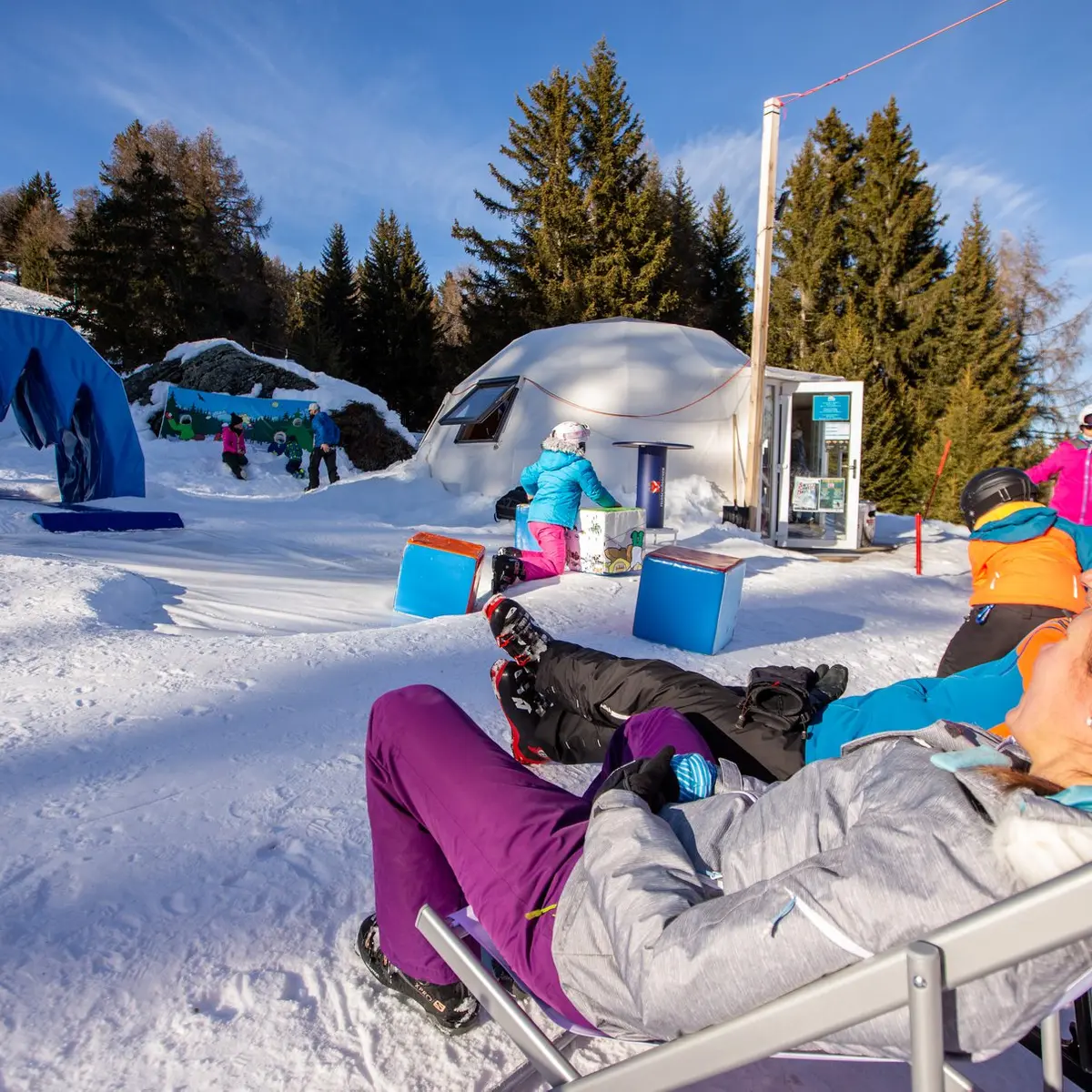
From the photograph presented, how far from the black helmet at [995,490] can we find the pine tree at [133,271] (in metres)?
30.8

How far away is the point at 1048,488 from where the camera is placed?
20.5m

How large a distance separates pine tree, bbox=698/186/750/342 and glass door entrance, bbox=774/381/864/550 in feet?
71.3

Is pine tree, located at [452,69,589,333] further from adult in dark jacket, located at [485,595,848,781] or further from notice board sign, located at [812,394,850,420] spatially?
adult in dark jacket, located at [485,595,848,781]

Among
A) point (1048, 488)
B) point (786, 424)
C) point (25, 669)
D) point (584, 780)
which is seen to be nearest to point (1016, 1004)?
point (584, 780)

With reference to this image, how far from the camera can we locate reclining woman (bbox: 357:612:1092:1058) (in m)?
0.94

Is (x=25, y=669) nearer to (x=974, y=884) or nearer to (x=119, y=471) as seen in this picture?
(x=974, y=884)

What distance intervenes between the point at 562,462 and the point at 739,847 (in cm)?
531

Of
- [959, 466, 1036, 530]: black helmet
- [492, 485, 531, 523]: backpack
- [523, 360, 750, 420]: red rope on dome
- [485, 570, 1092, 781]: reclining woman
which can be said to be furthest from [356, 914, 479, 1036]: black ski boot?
[523, 360, 750, 420]: red rope on dome

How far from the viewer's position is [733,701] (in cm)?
277

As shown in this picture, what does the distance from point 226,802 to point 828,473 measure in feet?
35.8

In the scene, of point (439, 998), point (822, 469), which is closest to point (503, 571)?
point (439, 998)

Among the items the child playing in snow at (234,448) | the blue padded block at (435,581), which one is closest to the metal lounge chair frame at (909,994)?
the blue padded block at (435,581)

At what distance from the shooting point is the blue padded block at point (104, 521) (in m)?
Result: 7.69

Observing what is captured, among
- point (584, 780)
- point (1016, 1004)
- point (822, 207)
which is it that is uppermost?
point (822, 207)
